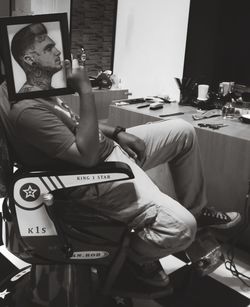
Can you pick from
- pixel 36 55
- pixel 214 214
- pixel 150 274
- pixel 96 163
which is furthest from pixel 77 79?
pixel 214 214

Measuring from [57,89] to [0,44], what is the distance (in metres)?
0.24

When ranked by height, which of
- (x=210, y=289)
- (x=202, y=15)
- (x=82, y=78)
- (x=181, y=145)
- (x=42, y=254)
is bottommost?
(x=210, y=289)

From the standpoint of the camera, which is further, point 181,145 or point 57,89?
point 181,145

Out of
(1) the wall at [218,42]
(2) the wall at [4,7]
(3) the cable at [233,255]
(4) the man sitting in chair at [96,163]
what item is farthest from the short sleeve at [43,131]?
(2) the wall at [4,7]

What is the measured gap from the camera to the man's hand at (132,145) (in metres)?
1.67

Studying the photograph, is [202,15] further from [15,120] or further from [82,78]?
[15,120]

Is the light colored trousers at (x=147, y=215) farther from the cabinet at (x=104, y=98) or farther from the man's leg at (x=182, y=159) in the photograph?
the cabinet at (x=104, y=98)

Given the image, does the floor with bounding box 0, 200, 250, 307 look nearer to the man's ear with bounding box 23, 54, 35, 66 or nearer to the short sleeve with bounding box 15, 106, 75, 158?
the short sleeve with bounding box 15, 106, 75, 158

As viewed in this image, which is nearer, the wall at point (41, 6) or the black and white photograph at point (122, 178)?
the black and white photograph at point (122, 178)

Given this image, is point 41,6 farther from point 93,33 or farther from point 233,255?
point 233,255

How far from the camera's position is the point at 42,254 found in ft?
4.34

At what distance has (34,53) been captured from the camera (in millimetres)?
1253

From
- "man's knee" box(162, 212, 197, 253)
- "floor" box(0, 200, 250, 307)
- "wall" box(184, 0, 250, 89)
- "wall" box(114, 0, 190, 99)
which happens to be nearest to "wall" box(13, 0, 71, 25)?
"wall" box(114, 0, 190, 99)

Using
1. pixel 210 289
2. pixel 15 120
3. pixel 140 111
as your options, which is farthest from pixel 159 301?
pixel 140 111
